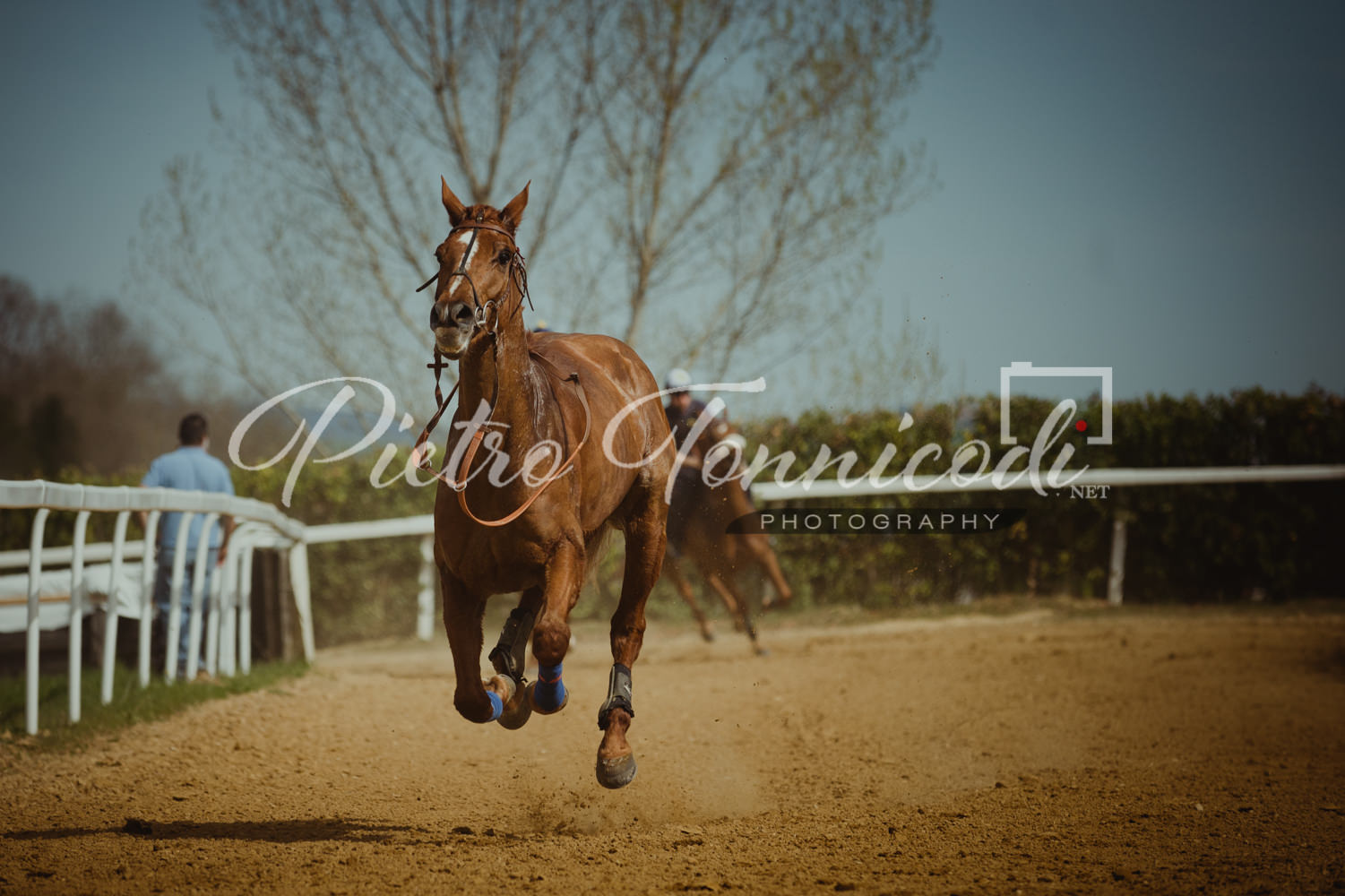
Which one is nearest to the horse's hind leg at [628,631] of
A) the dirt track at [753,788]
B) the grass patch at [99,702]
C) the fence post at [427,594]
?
the dirt track at [753,788]

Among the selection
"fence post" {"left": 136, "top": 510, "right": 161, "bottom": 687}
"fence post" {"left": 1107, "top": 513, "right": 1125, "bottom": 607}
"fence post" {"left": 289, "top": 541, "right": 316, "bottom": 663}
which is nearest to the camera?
"fence post" {"left": 136, "top": 510, "right": 161, "bottom": 687}

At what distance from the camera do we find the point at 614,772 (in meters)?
4.12

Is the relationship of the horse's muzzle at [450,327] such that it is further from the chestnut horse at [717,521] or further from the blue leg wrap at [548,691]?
the chestnut horse at [717,521]

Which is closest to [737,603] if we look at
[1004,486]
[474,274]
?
[1004,486]

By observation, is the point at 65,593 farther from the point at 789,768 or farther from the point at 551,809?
the point at 789,768

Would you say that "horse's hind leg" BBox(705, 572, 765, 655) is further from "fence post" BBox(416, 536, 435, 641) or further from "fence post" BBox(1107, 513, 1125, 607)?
"fence post" BBox(1107, 513, 1125, 607)

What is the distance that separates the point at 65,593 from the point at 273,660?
1.82 metres

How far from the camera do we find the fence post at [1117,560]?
38.3ft

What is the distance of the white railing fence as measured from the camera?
534 cm

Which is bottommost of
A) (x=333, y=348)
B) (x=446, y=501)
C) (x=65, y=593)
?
(x=65, y=593)

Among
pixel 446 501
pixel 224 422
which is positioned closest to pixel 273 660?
pixel 446 501

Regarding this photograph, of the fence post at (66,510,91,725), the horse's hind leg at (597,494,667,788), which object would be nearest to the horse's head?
the horse's hind leg at (597,494,667,788)

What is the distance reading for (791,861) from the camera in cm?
348

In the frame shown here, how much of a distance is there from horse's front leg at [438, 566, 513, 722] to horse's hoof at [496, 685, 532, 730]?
0.14m
